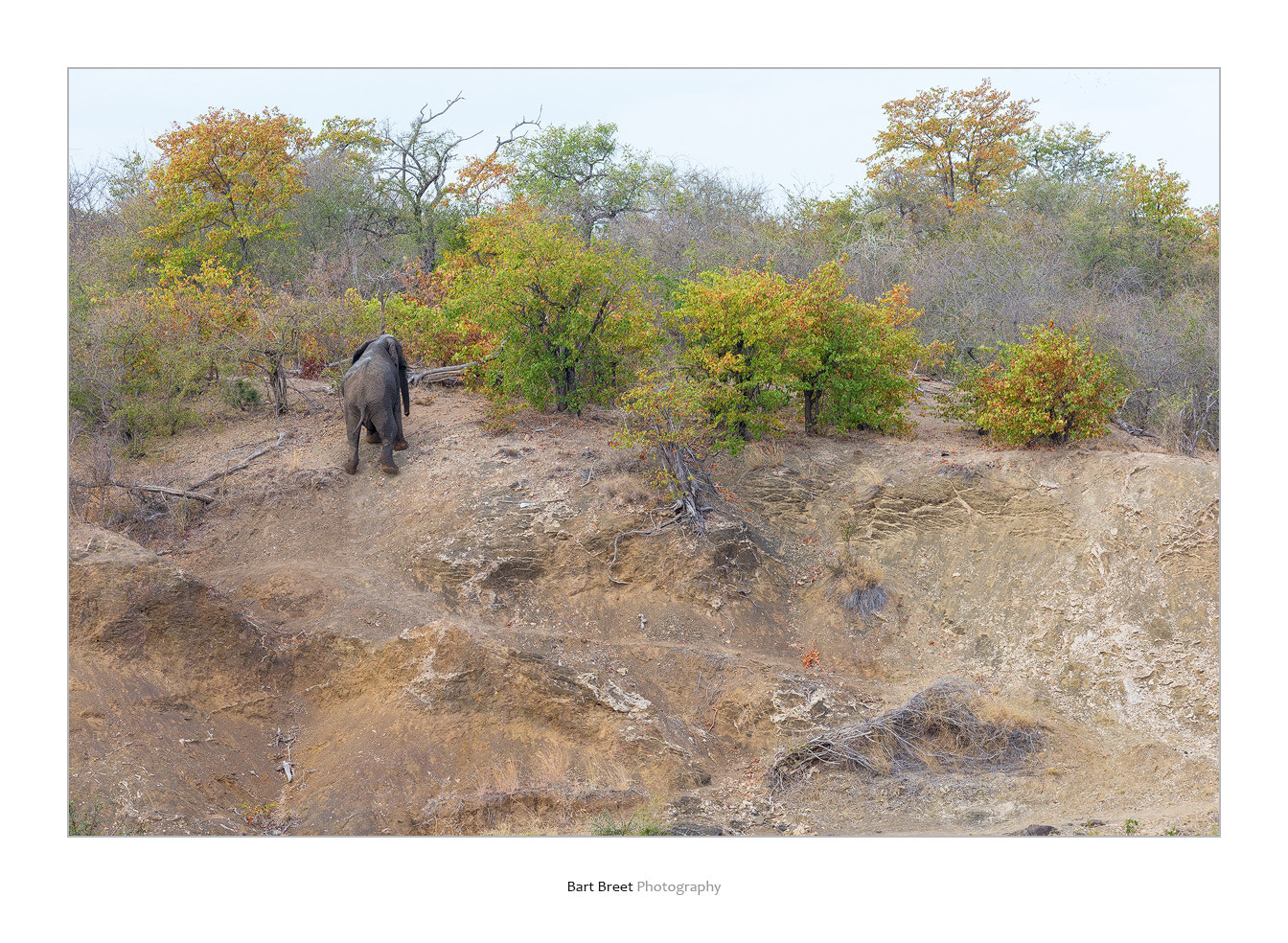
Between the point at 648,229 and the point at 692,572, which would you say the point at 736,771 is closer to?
the point at 692,572

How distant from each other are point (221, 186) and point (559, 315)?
8.90 metres

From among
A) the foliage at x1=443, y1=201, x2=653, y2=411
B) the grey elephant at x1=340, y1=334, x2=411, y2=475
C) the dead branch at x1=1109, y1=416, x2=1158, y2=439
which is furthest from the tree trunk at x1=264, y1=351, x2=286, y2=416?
the dead branch at x1=1109, y1=416, x2=1158, y2=439

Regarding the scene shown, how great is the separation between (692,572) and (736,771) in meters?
2.67

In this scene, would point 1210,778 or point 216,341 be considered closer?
point 1210,778

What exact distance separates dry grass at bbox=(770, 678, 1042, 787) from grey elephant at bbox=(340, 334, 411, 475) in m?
6.36

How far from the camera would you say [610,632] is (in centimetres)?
1141

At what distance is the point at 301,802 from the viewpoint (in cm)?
877

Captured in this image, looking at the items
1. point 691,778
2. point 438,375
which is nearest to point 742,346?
point 438,375

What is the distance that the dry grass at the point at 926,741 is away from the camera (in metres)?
9.70

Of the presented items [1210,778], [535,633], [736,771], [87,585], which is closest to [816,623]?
[736,771]

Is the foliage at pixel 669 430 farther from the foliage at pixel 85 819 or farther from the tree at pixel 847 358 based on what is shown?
the foliage at pixel 85 819

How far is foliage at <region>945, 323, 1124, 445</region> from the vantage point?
1316cm

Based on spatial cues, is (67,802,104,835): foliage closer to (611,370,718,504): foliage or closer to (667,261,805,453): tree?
(611,370,718,504): foliage

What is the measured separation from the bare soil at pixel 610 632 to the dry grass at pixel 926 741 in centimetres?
14
